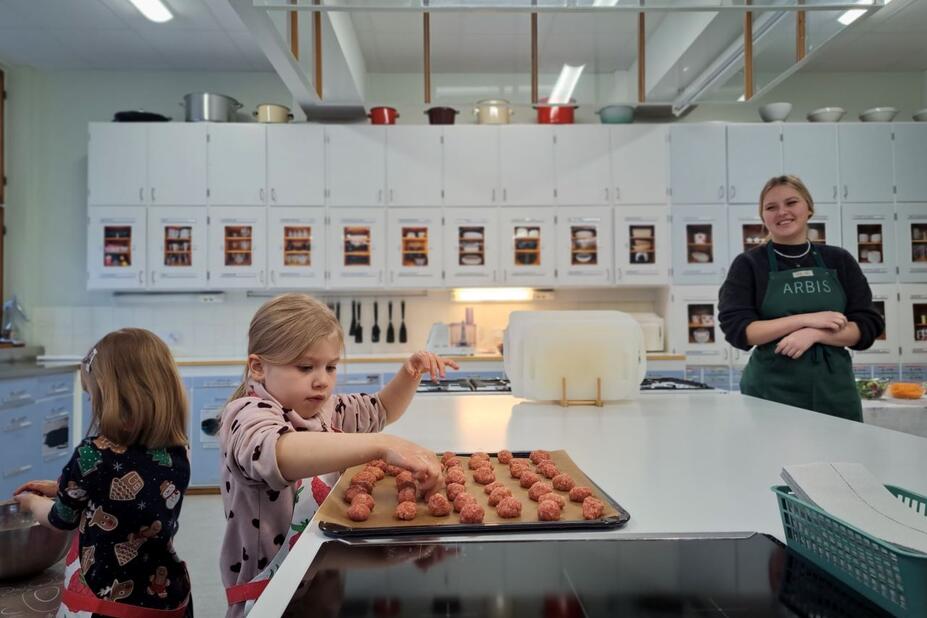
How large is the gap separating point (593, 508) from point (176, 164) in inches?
170

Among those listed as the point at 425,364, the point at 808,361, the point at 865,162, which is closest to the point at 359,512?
the point at 425,364

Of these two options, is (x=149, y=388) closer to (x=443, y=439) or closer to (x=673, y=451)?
(x=443, y=439)

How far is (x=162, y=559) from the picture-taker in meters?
1.24

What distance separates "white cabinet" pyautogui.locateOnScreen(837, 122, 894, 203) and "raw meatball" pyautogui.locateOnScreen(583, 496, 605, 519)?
458cm

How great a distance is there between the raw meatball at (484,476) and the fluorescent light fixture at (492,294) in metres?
3.69

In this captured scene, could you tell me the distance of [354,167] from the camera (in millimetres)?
4367

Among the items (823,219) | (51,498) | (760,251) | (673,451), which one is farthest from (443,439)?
(823,219)

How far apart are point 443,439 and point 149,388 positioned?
1.98ft

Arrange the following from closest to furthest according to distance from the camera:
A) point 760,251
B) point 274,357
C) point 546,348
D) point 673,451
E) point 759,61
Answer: point 274,357, point 673,451, point 546,348, point 760,251, point 759,61

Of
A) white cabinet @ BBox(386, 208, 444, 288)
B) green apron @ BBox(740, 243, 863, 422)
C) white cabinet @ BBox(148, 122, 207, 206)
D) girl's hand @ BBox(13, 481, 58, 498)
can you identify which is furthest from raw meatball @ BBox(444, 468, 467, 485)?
white cabinet @ BBox(148, 122, 207, 206)

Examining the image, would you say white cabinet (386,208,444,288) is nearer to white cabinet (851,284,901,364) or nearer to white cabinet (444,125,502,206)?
white cabinet (444,125,502,206)

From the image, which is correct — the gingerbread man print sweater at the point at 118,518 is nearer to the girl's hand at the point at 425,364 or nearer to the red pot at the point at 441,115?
the girl's hand at the point at 425,364

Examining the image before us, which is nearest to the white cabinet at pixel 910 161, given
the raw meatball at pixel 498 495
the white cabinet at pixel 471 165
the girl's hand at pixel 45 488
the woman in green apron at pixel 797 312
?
the white cabinet at pixel 471 165

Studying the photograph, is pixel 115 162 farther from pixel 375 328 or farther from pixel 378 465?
pixel 378 465
